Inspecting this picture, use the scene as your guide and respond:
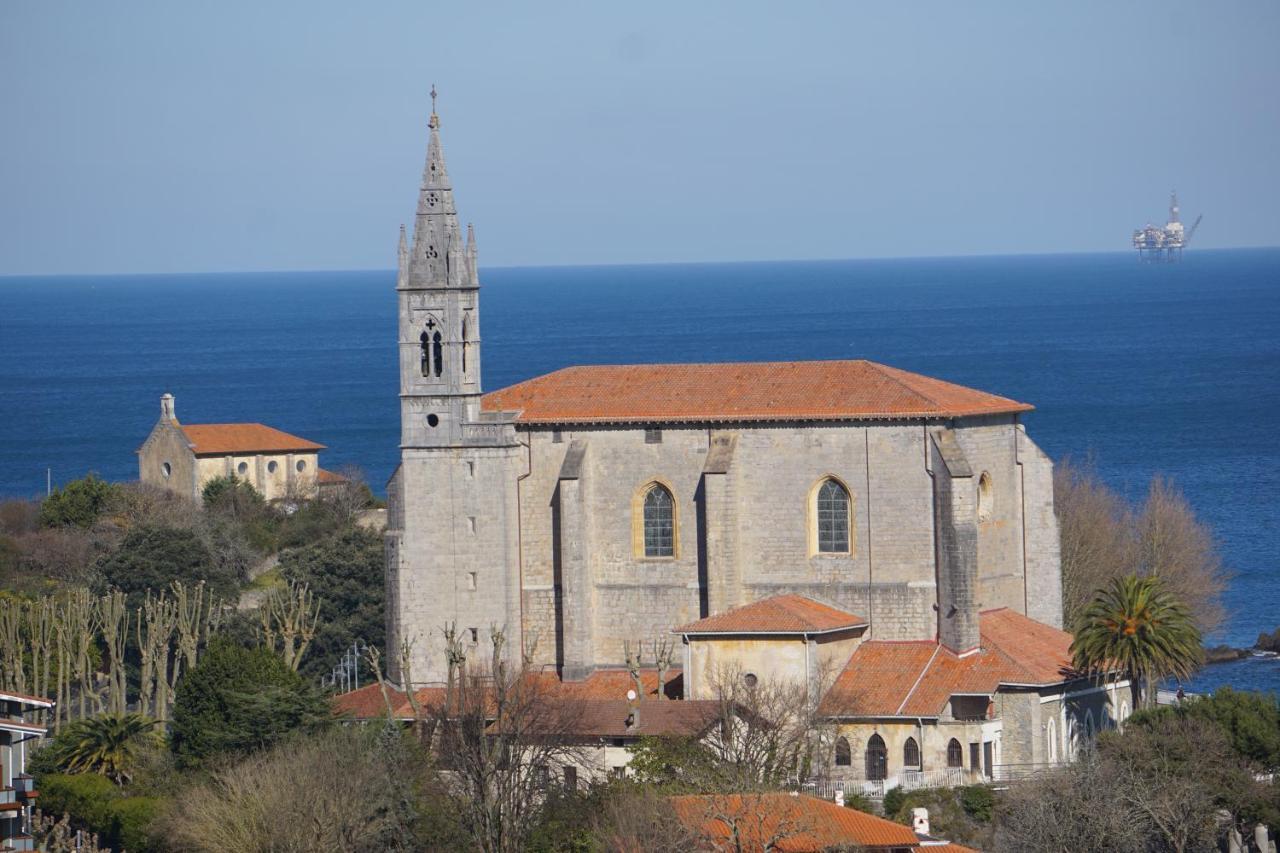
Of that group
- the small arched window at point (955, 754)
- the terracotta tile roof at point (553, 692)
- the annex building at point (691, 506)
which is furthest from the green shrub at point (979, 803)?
the terracotta tile roof at point (553, 692)

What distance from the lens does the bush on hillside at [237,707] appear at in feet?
170

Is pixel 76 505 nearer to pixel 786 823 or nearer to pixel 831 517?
pixel 831 517

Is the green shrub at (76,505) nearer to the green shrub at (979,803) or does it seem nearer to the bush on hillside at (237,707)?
the bush on hillside at (237,707)

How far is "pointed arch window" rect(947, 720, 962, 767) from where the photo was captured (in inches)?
2094

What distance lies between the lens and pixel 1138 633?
5291 centimetres

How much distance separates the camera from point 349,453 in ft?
471

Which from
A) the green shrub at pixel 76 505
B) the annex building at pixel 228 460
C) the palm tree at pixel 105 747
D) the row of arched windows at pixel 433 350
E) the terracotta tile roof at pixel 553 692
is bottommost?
the palm tree at pixel 105 747

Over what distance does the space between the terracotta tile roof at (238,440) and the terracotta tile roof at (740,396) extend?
41.1 metres

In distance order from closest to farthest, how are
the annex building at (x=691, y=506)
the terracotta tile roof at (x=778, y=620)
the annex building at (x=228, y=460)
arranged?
the terracotta tile roof at (x=778, y=620)
the annex building at (x=691, y=506)
the annex building at (x=228, y=460)

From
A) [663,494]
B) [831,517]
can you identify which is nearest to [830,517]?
[831,517]

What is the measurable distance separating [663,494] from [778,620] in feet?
16.3

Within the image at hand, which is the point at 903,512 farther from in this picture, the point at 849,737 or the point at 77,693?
the point at 77,693

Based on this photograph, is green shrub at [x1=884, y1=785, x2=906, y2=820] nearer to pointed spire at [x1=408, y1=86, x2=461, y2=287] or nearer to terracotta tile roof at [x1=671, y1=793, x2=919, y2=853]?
terracotta tile roof at [x1=671, y1=793, x2=919, y2=853]

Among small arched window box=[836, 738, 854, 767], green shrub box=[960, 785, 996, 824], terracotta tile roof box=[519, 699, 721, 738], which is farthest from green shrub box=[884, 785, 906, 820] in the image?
terracotta tile roof box=[519, 699, 721, 738]
